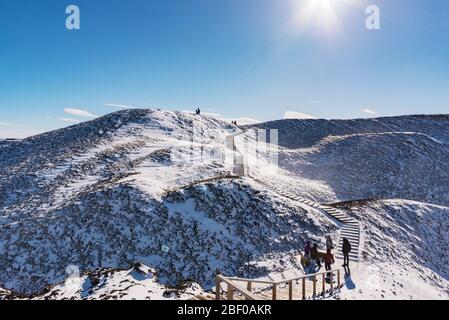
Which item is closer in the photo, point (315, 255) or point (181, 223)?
point (315, 255)

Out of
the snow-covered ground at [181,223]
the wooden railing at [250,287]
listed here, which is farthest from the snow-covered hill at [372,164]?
the wooden railing at [250,287]

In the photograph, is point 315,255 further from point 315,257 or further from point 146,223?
point 146,223

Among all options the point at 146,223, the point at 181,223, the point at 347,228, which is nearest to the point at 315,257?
the point at 347,228

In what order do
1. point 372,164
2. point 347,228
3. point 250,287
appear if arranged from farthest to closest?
point 372,164 → point 347,228 → point 250,287

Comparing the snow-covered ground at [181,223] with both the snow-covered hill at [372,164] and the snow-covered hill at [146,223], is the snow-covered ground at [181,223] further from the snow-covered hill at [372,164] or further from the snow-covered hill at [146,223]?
the snow-covered hill at [372,164]

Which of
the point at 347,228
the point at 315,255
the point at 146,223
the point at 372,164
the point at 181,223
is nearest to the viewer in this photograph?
the point at 315,255

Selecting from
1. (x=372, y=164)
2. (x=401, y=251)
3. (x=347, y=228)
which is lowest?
(x=401, y=251)

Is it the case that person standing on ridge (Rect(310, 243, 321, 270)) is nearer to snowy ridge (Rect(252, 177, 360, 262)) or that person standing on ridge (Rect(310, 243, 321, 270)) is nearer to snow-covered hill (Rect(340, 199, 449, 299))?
snow-covered hill (Rect(340, 199, 449, 299))

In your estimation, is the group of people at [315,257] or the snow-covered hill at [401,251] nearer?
the snow-covered hill at [401,251]
